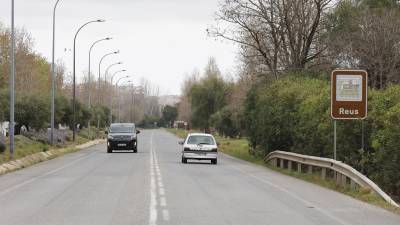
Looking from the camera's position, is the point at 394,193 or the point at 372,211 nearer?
the point at 372,211

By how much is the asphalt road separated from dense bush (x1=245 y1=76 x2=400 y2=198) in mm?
1726

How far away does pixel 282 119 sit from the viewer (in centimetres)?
3438

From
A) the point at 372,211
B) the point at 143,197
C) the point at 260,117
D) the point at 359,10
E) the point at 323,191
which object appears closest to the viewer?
the point at 372,211

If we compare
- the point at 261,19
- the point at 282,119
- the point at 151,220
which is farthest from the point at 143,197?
the point at 261,19

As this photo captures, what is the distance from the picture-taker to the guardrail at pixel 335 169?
59.5 feet

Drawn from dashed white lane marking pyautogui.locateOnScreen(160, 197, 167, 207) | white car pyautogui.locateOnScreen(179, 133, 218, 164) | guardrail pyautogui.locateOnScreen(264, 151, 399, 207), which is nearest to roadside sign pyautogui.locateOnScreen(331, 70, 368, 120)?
guardrail pyautogui.locateOnScreen(264, 151, 399, 207)

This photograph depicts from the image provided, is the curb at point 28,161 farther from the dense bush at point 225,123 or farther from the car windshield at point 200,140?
the dense bush at point 225,123

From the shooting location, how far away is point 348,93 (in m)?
22.4

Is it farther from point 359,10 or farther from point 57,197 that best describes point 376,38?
point 57,197

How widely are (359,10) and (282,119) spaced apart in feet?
68.8

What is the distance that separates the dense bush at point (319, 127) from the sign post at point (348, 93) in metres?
0.47

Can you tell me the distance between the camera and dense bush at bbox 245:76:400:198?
19109mm

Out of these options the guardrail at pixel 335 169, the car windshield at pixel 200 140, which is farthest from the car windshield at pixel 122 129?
the guardrail at pixel 335 169

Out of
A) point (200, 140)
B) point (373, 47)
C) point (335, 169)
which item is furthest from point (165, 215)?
point (373, 47)
